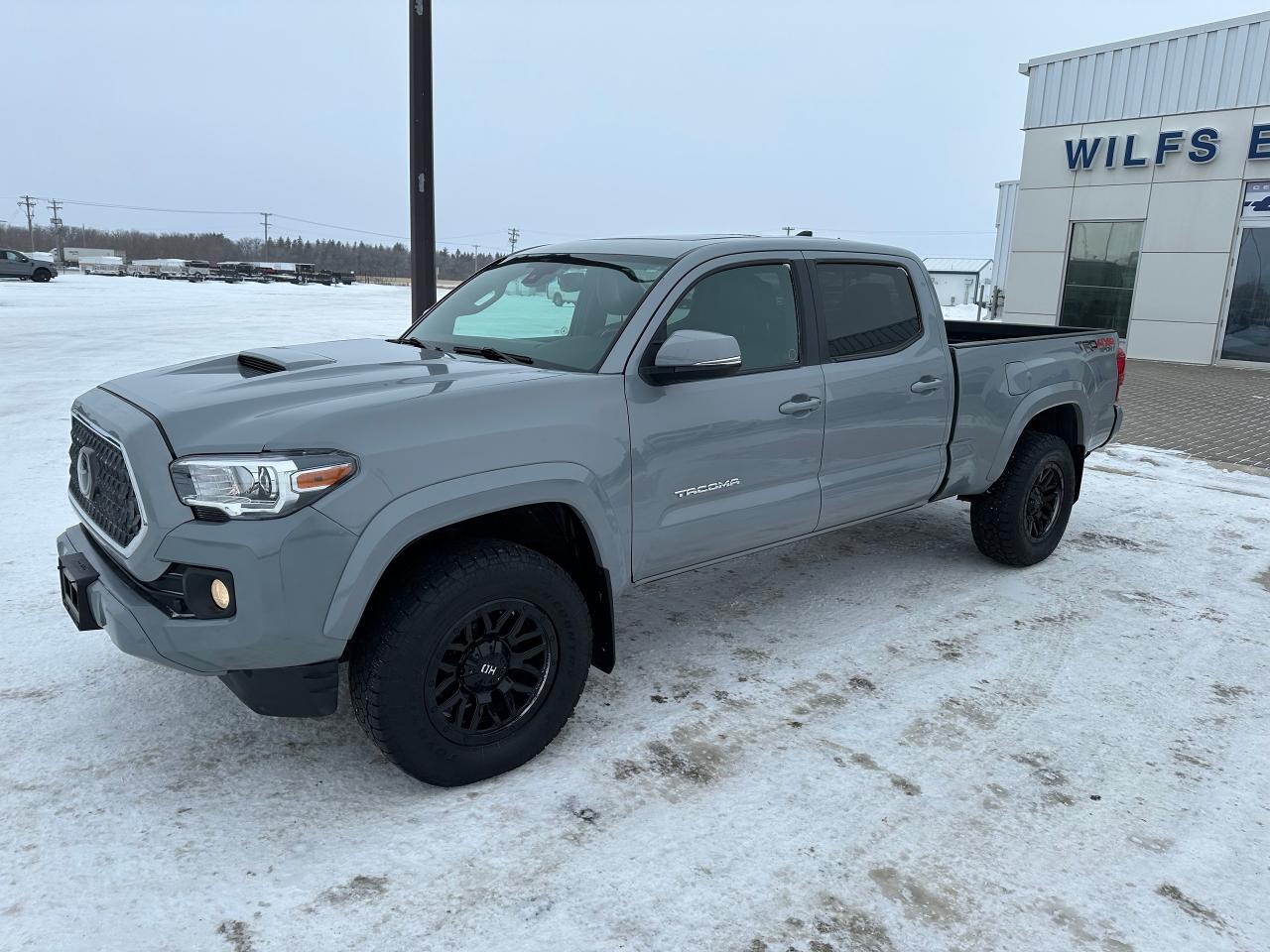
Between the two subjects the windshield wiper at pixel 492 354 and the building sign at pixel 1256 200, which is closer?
the windshield wiper at pixel 492 354

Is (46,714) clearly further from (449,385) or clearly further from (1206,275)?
(1206,275)

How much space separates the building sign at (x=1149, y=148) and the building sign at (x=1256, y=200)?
53 cm

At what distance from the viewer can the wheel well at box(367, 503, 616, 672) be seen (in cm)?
317

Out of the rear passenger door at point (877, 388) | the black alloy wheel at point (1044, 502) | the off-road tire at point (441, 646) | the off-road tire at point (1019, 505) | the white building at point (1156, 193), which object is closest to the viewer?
the off-road tire at point (441, 646)

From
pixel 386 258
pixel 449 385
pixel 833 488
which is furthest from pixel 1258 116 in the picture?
pixel 386 258

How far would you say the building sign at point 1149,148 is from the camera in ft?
54.2

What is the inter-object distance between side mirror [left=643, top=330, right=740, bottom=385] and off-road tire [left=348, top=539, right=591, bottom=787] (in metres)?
0.80

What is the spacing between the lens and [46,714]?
3.36 meters

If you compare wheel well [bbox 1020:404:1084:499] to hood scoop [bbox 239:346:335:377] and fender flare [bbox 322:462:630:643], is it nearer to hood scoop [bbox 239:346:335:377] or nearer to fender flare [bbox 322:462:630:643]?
fender flare [bbox 322:462:630:643]

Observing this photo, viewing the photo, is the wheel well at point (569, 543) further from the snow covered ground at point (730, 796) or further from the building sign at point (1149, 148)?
the building sign at point (1149, 148)

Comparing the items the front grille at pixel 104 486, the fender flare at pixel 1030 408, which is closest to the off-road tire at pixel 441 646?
the front grille at pixel 104 486

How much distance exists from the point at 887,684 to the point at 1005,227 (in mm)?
31910

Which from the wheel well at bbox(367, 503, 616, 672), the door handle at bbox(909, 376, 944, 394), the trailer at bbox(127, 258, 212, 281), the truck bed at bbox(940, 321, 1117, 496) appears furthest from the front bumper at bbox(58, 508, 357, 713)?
the trailer at bbox(127, 258, 212, 281)

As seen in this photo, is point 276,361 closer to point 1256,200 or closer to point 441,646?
point 441,646
